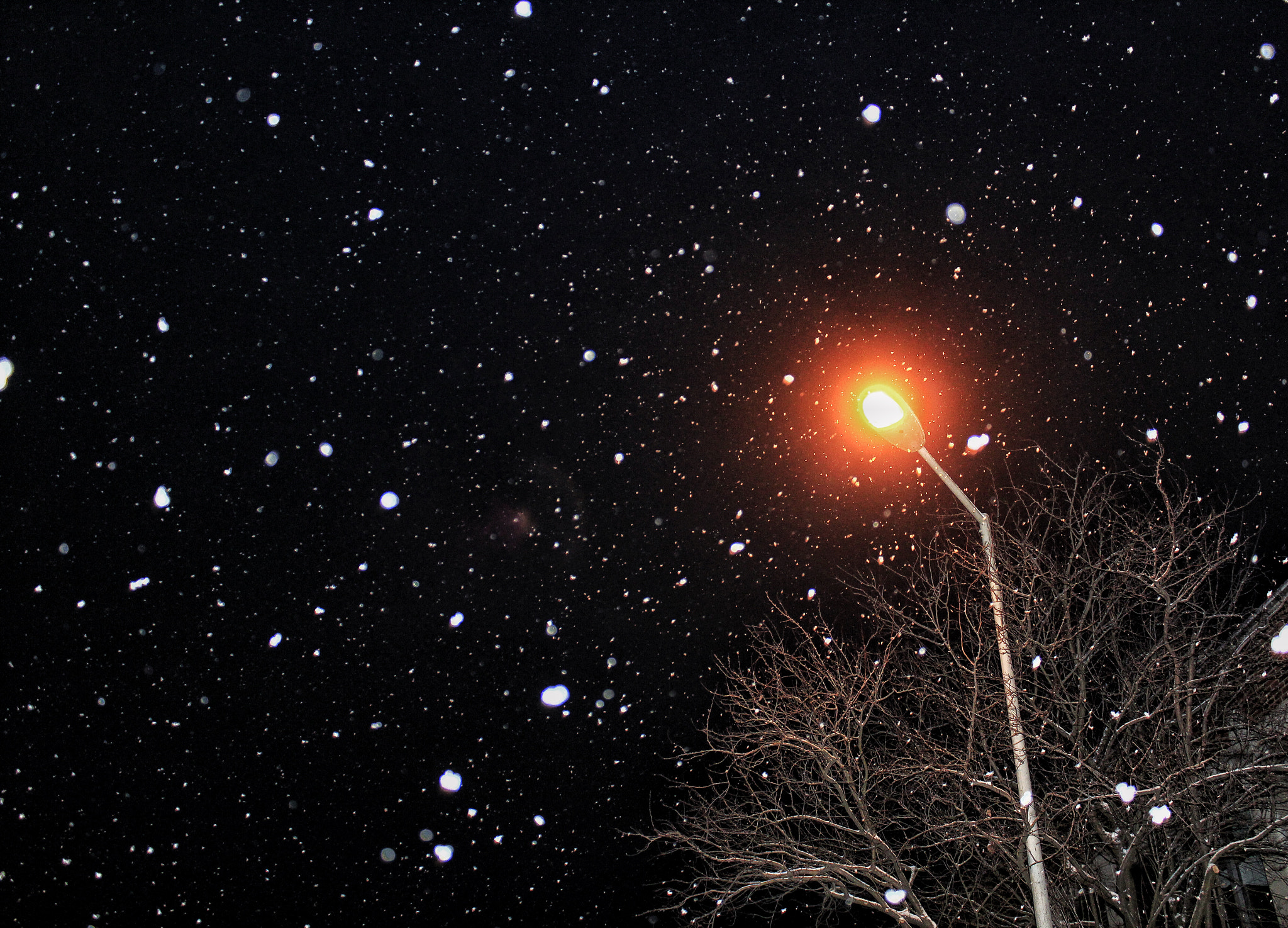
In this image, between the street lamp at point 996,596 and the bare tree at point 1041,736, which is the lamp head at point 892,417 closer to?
the street lamp at point 996,596

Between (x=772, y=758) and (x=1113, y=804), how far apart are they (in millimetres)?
2441

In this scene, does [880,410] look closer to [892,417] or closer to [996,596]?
[892,417]

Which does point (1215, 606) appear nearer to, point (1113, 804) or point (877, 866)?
point (1113, 804)

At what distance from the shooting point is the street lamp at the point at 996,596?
4172 mm

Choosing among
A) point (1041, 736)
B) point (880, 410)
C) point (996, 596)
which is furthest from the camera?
point (1041, 736)

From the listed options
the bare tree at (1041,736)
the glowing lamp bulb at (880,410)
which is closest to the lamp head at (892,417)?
the glowing lamp bulb at (880,410)

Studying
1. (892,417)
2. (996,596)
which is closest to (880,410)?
(892,417)

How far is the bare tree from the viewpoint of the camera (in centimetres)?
580

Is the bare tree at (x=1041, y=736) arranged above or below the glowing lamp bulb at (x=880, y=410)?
below

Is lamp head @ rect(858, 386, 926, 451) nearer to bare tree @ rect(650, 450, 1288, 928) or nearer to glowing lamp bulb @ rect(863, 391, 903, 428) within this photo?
glowing lamp bulb @ rect(863, 391, 903, 428)

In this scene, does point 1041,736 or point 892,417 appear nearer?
point 892,417

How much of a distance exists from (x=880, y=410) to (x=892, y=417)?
0.24 feet

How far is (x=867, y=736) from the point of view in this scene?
6773 millimetres

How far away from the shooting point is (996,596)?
481cm
